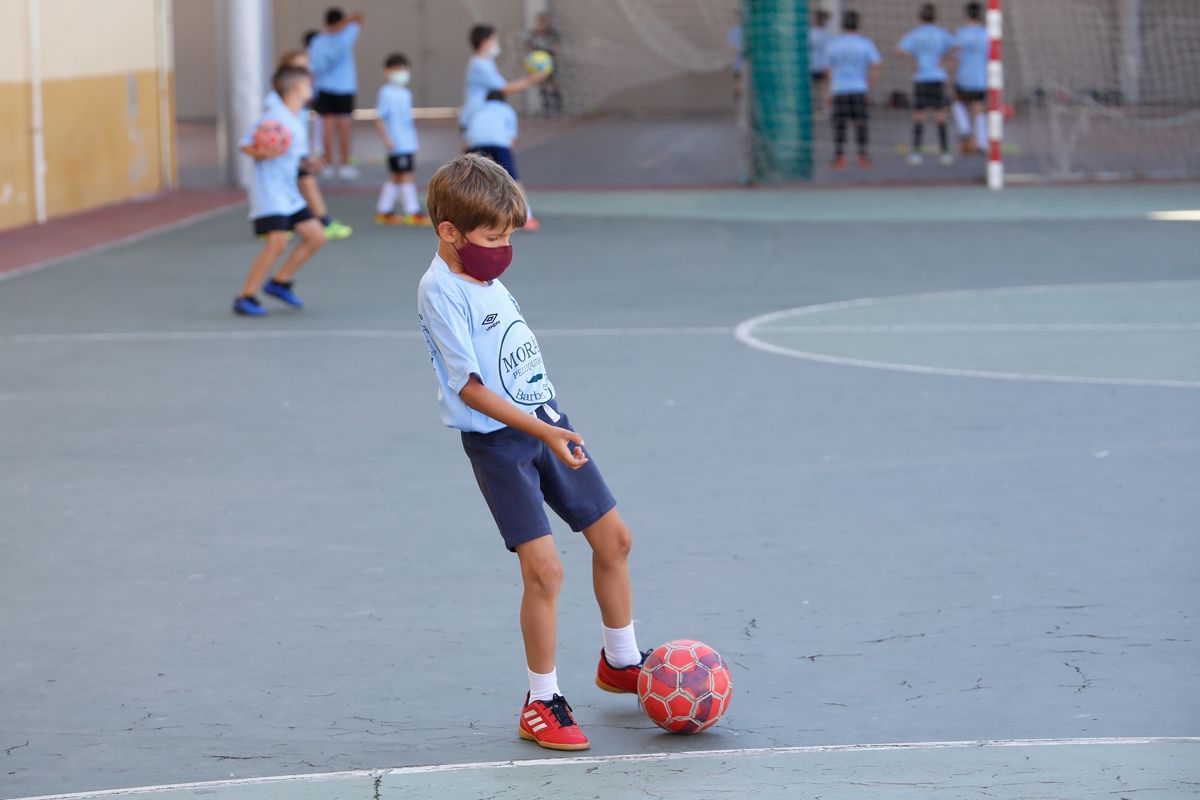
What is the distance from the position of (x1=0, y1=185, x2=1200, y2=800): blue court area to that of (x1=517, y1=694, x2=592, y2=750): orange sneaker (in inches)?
2.5

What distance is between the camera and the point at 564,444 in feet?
14.0

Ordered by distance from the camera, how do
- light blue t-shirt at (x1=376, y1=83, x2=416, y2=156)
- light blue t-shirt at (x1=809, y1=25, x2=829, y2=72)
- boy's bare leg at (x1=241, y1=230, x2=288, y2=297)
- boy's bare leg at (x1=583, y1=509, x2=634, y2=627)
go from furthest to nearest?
1. light blue t-shirt at (x1=809, y1=25, x2=829, y2=72)
2. light blue t-shirt at (x1=376, y1=83, x2=416, y2=156)
3. boy's bare leg at (x1=241, y1=230, x2=288, y2=297)
4. boy's bare leg at (x1=583, y1=509, x2=634, y2=627)

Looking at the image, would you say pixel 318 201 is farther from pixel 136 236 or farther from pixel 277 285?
pixel 136 236

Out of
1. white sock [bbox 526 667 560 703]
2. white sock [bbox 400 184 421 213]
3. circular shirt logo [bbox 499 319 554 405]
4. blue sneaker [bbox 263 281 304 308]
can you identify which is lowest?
white sock [bbox 526 667 560 703]

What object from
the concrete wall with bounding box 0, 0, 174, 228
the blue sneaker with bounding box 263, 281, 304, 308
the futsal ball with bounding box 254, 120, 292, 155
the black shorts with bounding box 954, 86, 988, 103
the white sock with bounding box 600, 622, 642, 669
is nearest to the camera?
the white sock with bounding box 600, 622, 642, 669

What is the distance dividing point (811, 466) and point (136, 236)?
1022cm

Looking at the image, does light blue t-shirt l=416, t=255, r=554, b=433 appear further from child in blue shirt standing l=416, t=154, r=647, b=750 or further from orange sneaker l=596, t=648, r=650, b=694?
orange sneaker l=596, t=648, r=650, b=694

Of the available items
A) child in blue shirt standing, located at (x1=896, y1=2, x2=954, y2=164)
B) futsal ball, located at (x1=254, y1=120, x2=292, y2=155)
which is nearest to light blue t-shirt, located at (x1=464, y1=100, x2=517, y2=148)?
futsal ball, located at (x1=254, y1=120, x2=292, y2=155)

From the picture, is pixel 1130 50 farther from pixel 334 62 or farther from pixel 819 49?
pixel 334 62

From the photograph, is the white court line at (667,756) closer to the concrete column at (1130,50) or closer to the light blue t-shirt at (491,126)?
the light blue t-shirt at (491,126)

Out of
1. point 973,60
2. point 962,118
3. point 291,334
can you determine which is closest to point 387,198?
point 291,334

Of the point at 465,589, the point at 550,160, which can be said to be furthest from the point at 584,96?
the point at 465,589

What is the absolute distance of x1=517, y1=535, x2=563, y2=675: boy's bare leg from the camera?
445cm

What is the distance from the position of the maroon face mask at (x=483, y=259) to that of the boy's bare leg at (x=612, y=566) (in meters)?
0.70
